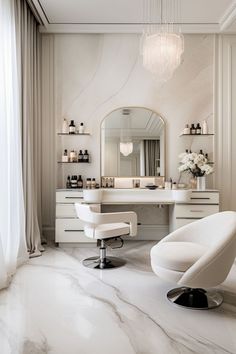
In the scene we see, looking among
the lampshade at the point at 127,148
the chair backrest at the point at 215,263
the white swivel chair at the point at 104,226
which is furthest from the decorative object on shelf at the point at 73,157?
the chair backrest at the point at 215,263

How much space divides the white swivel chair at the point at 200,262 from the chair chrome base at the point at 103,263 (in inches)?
34.3

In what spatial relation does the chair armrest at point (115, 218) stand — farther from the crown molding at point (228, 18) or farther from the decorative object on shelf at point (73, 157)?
the crown molding at point (228, 18)

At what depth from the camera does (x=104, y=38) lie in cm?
460

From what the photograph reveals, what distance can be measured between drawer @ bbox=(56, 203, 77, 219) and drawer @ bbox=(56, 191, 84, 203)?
67 millimetres

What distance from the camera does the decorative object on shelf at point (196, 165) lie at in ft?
13.6

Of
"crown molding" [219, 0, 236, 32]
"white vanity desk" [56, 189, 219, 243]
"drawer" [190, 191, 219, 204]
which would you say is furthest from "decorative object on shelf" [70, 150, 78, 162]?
"crown molding" [219, 0, 236, 32]

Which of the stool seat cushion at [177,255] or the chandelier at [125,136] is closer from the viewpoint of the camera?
the stool seat cushion at [177,255]

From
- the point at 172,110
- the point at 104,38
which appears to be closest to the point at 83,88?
the point at 104,38

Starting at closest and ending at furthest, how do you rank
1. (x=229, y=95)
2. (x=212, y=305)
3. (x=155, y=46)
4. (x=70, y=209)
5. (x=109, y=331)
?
1. (x=109, y=331)
2. (x=212, y=305)
3. (x=155, y=46)
4. (x=70, y=209)
5. (x=229, y=95)

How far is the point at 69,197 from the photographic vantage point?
160 inches

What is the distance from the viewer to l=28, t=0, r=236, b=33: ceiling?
383 centimetres

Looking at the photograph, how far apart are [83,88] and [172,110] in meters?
1.41

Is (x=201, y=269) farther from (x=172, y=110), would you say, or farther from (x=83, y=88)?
(x=83, y=88)

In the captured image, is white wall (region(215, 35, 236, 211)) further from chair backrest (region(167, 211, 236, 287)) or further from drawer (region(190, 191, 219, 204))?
chair backrest (region(167, 211, 236, 287))
